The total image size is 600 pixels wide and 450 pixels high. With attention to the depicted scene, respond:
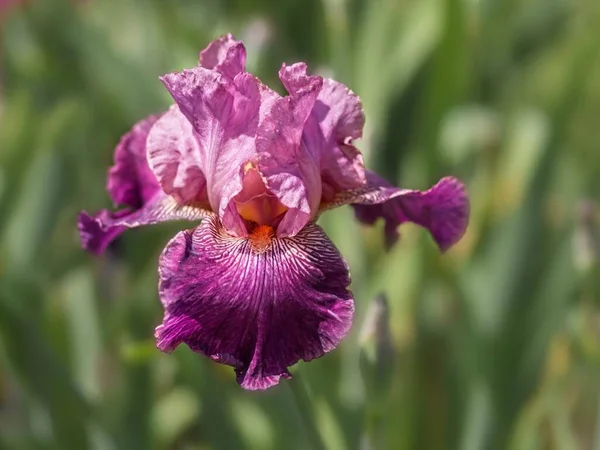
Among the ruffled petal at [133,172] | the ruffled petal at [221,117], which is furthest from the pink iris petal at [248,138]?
the ruffled petal at [133,172]

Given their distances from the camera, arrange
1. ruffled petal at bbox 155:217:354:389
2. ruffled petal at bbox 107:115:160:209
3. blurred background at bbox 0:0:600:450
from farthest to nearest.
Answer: blurred background at bbox 0:0:600:450, ruffled petal at bbox 107:115:160:209, ruffled petal at bbox 155:217:354:389

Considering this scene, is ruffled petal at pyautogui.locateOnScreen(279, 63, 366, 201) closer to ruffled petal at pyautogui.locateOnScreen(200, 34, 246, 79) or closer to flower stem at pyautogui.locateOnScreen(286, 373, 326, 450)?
ruffled petal at pyautogui.locateOnScreen(200, 34, 246, 79)

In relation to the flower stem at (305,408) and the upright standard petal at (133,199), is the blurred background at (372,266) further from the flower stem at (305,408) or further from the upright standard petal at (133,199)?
the upright standard petal at (133,199)

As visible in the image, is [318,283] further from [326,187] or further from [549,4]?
[549,4]

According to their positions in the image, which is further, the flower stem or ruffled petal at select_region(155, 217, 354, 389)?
the flower stem

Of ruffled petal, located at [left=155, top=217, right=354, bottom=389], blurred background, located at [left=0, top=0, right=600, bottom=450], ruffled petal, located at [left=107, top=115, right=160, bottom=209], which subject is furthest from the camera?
blurred background, located at [left=0, top=0, right=600, bottom=450]

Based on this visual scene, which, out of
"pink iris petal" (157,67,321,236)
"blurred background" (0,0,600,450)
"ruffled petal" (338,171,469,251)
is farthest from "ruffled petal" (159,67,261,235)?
"blurred background" (0,0,600,450)

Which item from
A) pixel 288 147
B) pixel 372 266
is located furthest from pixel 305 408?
pixel 372 266

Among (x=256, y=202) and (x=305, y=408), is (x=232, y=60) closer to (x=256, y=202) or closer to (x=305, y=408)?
(x=256, y=202)

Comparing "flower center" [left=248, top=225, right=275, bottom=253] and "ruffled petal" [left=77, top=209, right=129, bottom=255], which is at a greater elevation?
"ruffled petal" [left=77, top=209, right=129, bottom=255]
